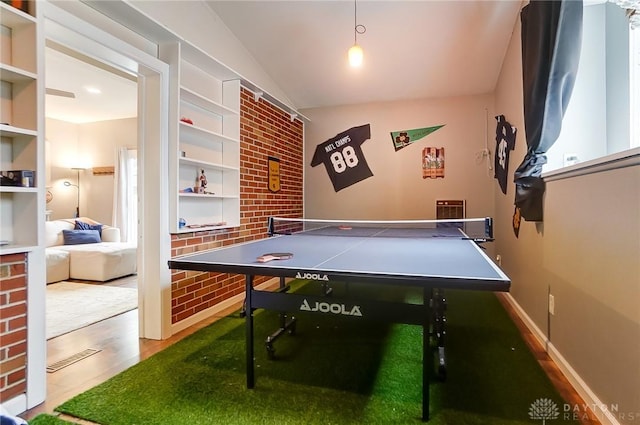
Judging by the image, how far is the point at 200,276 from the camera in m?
3.02

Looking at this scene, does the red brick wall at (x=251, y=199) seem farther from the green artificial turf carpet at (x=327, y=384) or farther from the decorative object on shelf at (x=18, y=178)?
the decorative object on shelf at (x=18, y=178)

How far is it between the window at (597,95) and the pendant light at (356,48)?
4.98ft

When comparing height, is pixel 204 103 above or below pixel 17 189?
above

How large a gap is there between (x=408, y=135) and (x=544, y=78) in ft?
8.31

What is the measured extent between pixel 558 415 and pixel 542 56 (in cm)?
208

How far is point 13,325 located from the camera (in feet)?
5.25

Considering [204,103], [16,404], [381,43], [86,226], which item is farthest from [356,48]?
[86,226]

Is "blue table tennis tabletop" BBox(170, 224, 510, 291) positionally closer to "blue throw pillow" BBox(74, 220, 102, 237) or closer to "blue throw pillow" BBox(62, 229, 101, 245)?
"blue throw pillow" BBox(62, 229, 101, 245)

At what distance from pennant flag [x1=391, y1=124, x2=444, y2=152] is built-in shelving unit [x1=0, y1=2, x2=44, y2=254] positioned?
3.94m

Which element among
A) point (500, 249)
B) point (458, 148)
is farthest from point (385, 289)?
point (458, 148)

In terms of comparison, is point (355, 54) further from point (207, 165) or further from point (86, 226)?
point (86, 226)

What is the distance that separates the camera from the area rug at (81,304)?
2938 millimetres

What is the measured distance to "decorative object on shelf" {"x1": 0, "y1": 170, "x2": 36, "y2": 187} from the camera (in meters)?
1.60

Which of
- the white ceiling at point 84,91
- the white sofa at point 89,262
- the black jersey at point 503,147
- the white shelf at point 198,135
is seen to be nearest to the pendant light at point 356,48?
the white shelf at point 198,135
